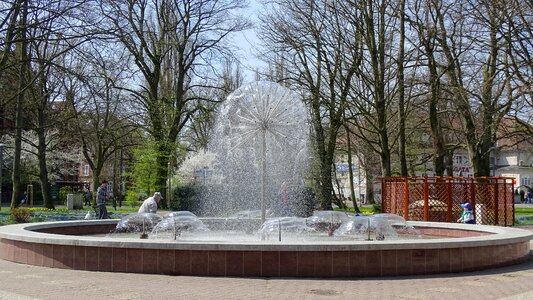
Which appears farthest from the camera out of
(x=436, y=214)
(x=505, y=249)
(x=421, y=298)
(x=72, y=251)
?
(x=436, y=214)

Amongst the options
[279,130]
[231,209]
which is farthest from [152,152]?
[279,130]

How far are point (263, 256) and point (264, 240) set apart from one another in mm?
2525

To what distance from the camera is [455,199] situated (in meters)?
25.5

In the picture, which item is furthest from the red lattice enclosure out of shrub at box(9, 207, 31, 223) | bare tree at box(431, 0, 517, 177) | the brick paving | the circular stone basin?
shrub at box(9, 207, 31, 223)

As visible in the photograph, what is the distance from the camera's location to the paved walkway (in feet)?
30.9

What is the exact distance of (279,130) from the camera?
1728cm

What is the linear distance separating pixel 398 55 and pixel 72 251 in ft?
74.5

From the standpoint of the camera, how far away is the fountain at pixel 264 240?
440 inches

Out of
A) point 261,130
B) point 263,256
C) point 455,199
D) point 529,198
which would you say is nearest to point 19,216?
point 261,130

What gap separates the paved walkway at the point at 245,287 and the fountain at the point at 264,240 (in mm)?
284

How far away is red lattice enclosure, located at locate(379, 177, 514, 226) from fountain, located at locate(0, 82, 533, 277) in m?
6.88

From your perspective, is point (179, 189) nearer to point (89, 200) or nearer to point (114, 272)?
point (89, 200)

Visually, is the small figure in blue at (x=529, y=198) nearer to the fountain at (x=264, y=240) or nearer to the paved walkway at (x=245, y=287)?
the fountain at (x=264, y=240)

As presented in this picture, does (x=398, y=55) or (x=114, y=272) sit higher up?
(x=398, y=55)
